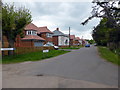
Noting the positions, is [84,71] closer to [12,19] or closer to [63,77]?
[63,77]

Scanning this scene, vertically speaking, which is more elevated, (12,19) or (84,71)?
(12,19)

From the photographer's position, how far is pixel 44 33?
3625 centimetres

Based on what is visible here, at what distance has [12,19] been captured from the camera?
45.8ft

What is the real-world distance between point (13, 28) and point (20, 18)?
5.00ft

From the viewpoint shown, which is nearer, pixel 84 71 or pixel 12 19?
pixel 84 71

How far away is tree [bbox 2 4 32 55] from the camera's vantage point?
45.7ft

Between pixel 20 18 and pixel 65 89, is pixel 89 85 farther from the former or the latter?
pixel 20 18

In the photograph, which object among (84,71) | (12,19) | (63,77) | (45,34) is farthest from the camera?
(45,34)

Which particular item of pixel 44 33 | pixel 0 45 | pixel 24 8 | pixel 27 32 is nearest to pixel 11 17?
pixel 24 8

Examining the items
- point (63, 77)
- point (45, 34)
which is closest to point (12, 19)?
point (63, 77)

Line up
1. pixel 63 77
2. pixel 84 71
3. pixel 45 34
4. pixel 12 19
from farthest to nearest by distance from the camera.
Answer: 1. pixel 45 34
2. pixel 12 19
3. pixel 84 71
4. pixel 63 77

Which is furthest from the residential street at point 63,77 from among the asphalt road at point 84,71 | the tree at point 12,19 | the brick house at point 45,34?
the brick house at point 45,34

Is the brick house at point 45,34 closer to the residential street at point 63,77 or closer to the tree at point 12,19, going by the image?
the tree at point 12,19

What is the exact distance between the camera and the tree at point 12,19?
13919 millimetres
